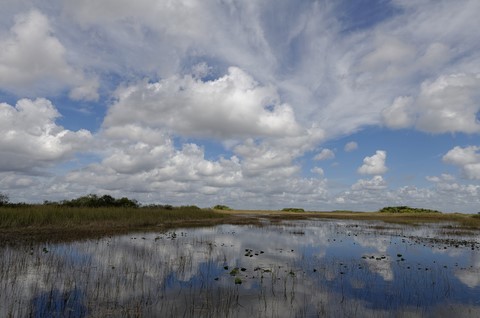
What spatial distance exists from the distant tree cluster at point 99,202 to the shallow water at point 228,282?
91.4ft

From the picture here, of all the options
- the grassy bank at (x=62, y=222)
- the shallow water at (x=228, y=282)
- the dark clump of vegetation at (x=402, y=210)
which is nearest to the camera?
the shallow water at (x=228, y=282)

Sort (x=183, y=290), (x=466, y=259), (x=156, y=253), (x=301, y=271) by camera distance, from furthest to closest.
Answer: (x=466, y=259) → (x=156, y=253) → (x=301, y=271) → (x=183, y=290)

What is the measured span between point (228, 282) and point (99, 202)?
43571 millimetres

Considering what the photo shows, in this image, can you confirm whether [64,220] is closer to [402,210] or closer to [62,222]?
[62,222]

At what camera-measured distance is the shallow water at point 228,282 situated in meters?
10.5

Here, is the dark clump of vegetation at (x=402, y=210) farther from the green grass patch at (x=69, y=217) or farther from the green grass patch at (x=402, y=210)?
the green grass patch at (x=69, y=217)

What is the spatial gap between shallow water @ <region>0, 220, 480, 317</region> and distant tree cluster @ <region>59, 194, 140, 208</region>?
27849 mm

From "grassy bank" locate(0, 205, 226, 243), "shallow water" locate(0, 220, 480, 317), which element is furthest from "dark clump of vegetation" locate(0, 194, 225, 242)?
"shallow water" locate(0, 220, 480, 317)

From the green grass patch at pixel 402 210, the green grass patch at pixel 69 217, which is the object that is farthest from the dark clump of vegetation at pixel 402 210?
the green grass patch at pixel 69 217

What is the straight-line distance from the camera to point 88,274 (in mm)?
13805

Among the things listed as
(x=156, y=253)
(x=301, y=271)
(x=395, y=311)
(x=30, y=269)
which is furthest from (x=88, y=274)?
(x=395, y=311)

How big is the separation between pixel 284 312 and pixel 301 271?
603 cm

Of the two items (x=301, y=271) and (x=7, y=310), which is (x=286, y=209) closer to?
(x=301, y=271)

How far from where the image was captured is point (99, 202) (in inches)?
2058
